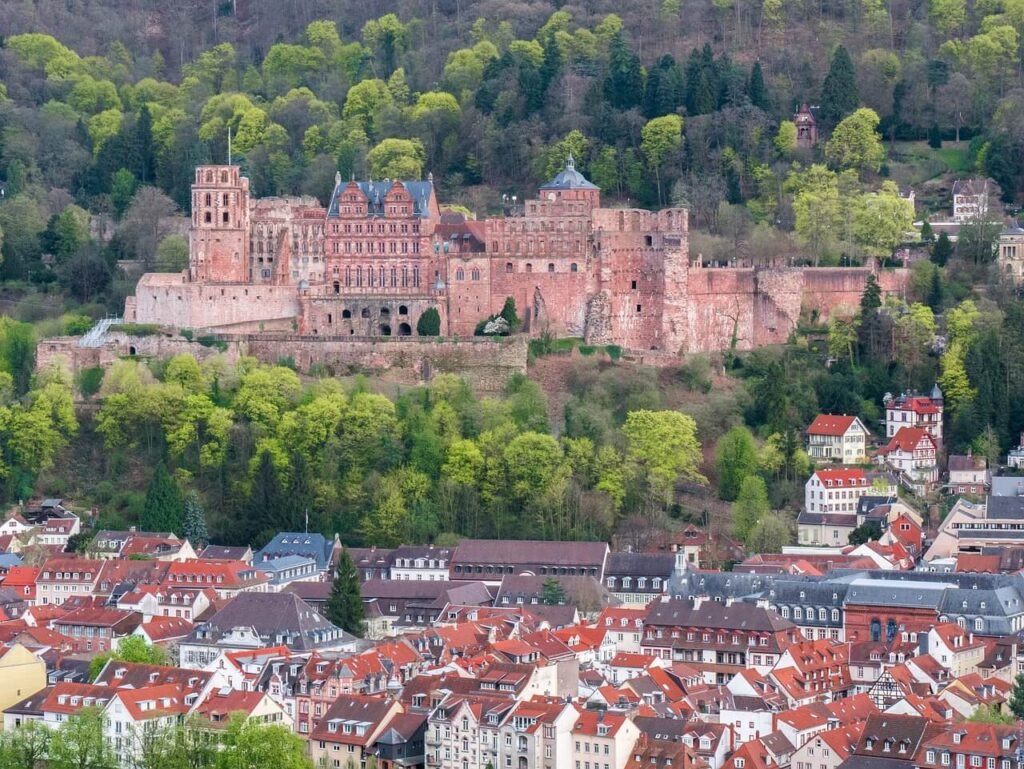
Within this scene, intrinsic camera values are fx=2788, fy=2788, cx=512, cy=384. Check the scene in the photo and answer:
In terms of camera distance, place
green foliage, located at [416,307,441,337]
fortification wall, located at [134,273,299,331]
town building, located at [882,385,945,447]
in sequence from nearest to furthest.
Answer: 1. town building, located at [882,385,945,447]
2. green foliage, located at [416,307,441,337]
3. fortification wall, located at [134,273,299,331]

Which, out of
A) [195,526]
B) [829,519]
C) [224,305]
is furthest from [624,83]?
[195,526]

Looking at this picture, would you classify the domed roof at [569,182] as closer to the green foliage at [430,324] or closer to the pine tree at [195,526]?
the green foliage at [430,324]

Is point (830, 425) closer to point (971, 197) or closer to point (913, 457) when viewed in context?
point (913, 457)

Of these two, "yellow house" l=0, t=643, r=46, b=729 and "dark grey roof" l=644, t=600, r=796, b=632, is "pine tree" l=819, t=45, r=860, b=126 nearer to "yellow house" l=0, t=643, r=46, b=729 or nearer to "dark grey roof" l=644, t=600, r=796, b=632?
"dark grey roof" l=644, t=600, r=796, b=632

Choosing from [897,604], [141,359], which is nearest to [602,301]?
[141,359]

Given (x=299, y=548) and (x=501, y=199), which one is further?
(x=501, y=199)

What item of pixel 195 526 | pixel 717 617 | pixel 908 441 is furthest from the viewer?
pixel 908 441

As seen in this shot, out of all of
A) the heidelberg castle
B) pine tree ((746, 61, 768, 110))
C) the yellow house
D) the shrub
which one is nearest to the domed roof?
the heidelberg castle
